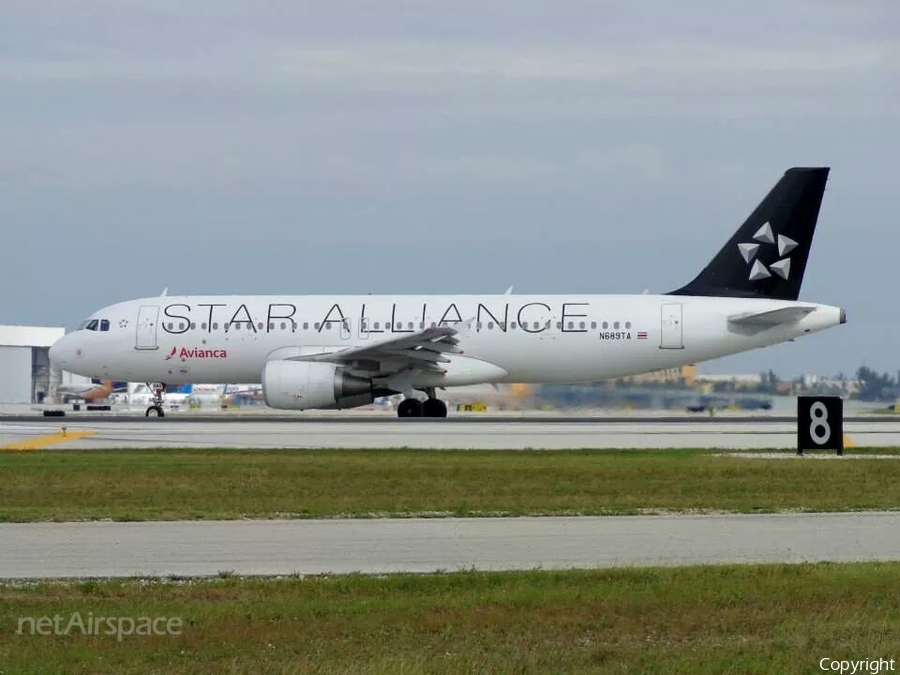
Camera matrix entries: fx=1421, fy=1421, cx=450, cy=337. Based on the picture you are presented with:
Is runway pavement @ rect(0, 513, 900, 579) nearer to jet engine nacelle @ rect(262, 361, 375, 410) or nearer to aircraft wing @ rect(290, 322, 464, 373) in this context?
aircraft wing @ rect(290, 322, 464, 373)

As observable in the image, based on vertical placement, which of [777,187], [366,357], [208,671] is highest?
[777,187]

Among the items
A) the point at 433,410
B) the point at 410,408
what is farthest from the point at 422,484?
the point at 433,410

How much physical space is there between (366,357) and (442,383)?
2815 millimetres

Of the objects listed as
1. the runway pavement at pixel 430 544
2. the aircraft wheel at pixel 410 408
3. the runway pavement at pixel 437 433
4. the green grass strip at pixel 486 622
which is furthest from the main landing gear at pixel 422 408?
the green grass strip at pixel 486 622

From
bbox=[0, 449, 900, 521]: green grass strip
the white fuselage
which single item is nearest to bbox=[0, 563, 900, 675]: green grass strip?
bbox=[0, 449, 900, 521]: green grass strip

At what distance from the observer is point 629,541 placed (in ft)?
46.9

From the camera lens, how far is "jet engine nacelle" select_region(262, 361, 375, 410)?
133ft

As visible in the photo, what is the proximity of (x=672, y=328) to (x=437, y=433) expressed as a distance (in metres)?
11.5

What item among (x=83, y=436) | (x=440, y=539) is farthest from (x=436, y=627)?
(x=83, y=436)

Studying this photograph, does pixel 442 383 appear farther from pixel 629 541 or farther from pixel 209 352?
pixel 629 541

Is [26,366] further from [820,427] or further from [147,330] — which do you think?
[820,427]

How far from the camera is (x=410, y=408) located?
43344 millimetres

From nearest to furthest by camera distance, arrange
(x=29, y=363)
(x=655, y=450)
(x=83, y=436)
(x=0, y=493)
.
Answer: (x=0, y=493)
(x=655, y=450)
(x=83, y=436)
(x=29, y=363)

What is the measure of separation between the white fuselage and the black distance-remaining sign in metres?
14.7
